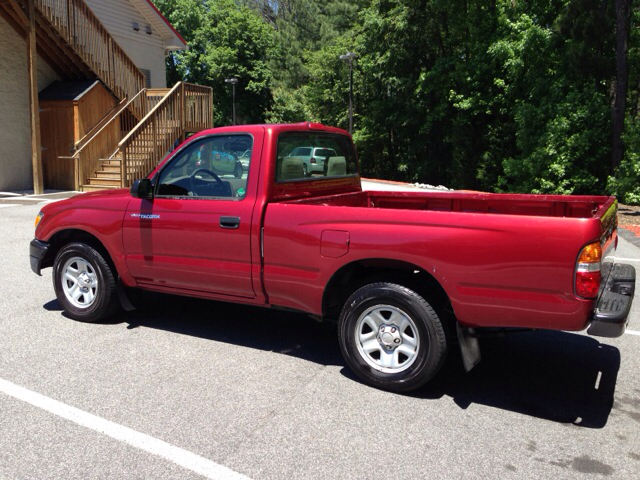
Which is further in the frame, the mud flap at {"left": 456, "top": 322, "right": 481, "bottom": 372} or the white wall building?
the white wall building

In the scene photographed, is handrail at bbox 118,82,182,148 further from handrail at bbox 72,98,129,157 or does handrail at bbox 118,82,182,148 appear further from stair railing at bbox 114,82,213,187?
handrail at bbox 72,98,129,157

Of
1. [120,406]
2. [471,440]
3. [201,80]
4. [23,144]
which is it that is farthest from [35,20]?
[201,80]

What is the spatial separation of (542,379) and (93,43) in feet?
61.6

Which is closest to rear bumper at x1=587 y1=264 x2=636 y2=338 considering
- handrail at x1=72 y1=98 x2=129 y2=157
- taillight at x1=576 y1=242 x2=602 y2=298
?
taillight at x1=576 y1=242 x2=602 y2=298

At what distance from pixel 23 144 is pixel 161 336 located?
54.0 ft

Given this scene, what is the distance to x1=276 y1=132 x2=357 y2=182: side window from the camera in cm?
477

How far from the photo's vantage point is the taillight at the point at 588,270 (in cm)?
338

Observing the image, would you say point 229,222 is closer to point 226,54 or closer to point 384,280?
point 384,280

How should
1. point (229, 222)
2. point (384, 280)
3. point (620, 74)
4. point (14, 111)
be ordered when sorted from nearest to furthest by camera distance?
point (384, 280), point (229, 222), point (14, 111), point (620, 74)

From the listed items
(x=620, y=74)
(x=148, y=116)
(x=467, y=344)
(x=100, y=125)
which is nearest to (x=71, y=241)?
(x=467, y=344)

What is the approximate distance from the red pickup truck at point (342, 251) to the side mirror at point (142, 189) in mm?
13

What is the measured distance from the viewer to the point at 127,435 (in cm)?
341

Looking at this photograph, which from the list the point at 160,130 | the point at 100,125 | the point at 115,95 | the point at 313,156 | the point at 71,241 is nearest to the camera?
the point at 313,156

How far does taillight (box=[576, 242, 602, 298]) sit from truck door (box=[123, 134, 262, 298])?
2.30 meters
